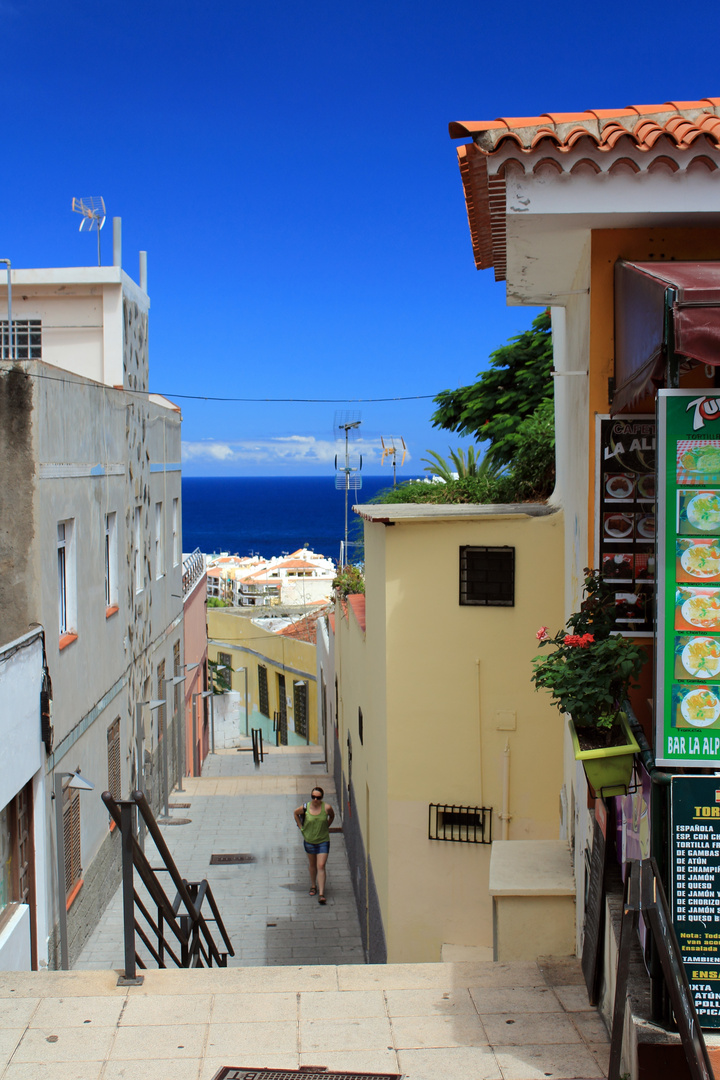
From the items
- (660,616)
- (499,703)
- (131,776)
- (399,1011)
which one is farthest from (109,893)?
(660,616)

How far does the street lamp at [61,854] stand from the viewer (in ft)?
30.4

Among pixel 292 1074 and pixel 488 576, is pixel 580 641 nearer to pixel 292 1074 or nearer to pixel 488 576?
pixel 292 1074

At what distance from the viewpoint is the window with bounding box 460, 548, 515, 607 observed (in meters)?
8.80

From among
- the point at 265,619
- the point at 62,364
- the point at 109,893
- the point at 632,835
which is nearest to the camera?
the point at 632,835

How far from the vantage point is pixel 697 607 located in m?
3.71

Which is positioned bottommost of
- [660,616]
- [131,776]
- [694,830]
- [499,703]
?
[131,776]

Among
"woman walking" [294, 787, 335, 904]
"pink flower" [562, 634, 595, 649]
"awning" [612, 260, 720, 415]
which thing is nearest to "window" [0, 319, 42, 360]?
"woman walking" [294, 787, 335, 904]

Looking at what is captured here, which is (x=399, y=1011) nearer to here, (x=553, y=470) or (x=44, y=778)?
(x=44, y=778)

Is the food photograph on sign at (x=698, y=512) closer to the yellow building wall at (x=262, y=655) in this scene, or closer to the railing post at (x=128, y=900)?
the railing post at (x=128, y=900)

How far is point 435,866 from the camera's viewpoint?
8992 millimetres

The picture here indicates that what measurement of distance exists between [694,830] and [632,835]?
2.01ft

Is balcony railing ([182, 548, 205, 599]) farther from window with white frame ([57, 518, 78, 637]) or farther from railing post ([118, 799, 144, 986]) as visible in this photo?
railing post ([118, 799, 144, 986])

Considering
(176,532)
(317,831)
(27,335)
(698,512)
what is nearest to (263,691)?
(176,532)

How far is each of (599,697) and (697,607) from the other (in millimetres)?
659
